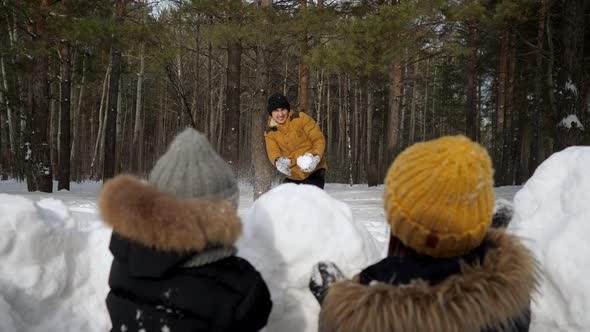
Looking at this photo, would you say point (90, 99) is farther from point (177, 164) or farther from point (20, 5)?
point (177, 164)

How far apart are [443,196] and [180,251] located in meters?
0.96

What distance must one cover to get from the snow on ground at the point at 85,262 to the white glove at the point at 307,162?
1.83 m

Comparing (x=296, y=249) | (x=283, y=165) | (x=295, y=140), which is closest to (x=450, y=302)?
(x=296, y=249)

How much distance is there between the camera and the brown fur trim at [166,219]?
58.0 inches

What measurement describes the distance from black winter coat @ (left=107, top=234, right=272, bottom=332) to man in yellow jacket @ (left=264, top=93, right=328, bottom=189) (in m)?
3.03

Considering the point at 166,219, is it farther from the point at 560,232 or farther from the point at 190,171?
the point at 560,232

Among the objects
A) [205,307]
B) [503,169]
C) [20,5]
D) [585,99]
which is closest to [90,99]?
[20,5]

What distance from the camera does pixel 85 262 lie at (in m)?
2.45

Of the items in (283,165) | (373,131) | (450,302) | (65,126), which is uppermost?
(373,131)

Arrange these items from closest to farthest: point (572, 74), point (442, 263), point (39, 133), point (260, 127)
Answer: point (442, 263), point (572, 74), point (260, 127), point (39, 133)

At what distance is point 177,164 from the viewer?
1.58 m

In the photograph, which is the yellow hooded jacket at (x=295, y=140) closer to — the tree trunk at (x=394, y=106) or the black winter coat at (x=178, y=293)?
the black winter coat at (x=178, y=293)

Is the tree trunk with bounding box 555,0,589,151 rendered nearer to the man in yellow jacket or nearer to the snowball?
the man in yellow jacket

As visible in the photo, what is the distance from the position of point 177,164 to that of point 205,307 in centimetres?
56
